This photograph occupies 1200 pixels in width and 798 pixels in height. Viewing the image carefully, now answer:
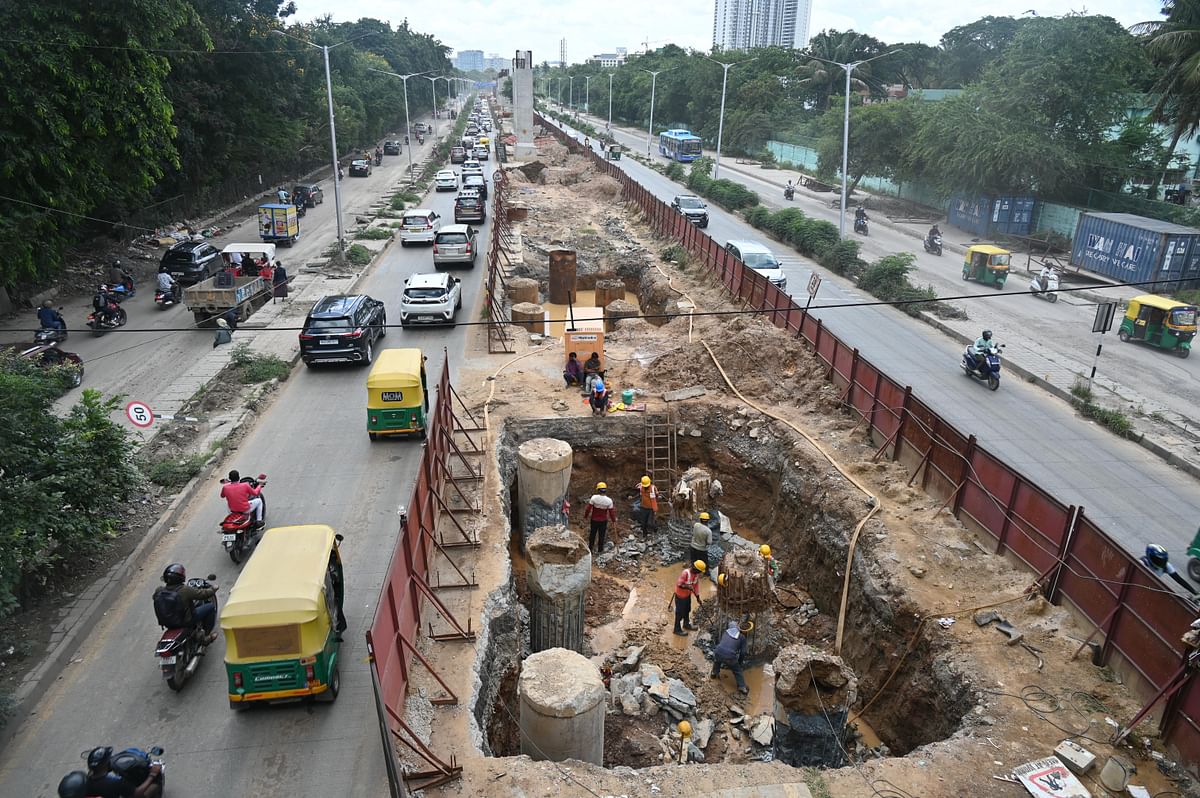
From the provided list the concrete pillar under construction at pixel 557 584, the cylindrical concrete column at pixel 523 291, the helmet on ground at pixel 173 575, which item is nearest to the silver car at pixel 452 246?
the cylindrical concrete column at pixel 523 291

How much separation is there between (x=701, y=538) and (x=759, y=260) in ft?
60.7

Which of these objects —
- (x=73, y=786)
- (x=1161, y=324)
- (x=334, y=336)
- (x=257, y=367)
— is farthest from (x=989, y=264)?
(x=73, y=786)

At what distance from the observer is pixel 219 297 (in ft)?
79.8

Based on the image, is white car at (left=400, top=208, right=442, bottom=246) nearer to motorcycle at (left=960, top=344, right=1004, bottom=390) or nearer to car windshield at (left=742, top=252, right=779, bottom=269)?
car windshield at (left=742, top=252, right=779, bottom=269)

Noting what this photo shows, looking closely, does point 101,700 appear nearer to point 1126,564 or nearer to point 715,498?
point 715,498

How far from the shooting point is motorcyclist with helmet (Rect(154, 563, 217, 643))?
966 cm

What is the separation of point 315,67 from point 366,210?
11632 millimetres

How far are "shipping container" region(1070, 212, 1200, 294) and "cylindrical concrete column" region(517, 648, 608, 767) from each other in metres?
29.8

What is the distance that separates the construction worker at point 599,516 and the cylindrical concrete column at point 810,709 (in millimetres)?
5900

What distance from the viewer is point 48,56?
21.7m

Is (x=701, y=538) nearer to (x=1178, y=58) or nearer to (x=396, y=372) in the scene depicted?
(x=396, y=372)

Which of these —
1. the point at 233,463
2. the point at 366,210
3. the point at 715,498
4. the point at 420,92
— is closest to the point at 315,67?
the point at 366,210

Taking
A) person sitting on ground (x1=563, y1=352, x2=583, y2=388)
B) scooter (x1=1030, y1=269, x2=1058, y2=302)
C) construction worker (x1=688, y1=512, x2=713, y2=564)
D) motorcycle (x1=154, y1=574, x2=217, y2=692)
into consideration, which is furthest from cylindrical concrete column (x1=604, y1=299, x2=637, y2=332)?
motorcycle (x1=154, y1=574, x2=217, y2=692)

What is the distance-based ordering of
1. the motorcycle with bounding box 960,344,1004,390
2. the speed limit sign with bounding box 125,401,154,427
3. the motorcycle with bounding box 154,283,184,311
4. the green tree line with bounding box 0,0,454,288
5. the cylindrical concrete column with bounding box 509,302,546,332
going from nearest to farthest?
the speed limit sign with bounding box 125,401,154,427 < the motorcycle with bounding box 960,344,1004,390 < the green tree line with bounding box 0,0,454,288 < the cylindrical concrete column with bounding box 509,302,546,332 < the motorcycle with bounding box 154,283,184,311
